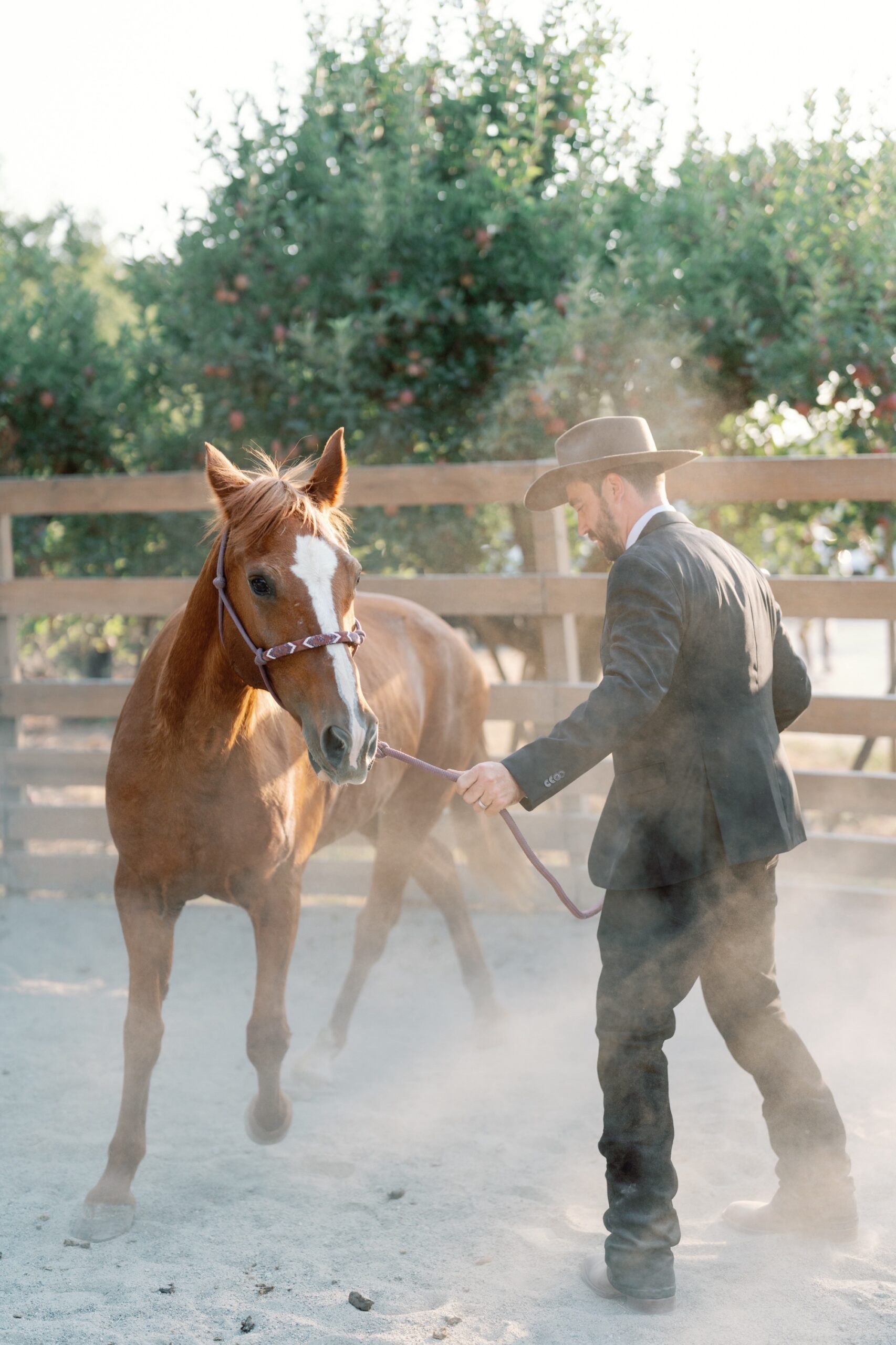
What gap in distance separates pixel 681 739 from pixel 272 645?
941 millimetres

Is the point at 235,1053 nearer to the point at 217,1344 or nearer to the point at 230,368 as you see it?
the point at 217,1344

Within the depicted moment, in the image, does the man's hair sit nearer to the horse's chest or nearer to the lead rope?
the lead rope

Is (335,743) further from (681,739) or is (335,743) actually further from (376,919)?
(376,919)

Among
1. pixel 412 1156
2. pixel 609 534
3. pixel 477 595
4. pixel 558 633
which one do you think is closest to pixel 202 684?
pixel 609 534

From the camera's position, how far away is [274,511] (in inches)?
101

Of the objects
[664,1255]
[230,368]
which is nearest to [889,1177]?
[664,1255]

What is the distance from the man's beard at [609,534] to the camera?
2.57m

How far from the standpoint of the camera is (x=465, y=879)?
530cm

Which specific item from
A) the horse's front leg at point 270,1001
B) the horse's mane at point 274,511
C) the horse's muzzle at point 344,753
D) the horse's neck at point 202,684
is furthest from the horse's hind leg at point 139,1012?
the horse's mane at point 274,511

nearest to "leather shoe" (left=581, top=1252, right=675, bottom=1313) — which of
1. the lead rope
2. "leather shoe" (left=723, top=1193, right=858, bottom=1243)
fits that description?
"leather shoe" (left=723, top=1193, right=858, bottom=1243)

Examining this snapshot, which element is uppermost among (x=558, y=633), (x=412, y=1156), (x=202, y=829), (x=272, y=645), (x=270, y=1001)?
(x=272, y=645)

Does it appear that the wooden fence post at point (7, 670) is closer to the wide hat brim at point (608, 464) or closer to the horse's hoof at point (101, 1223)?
the horse's hoof at point (101, 1223)

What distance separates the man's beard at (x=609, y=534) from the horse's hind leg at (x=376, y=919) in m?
1.94

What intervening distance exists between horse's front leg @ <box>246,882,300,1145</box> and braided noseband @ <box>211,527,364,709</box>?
0.78 metres
